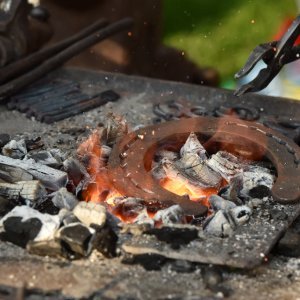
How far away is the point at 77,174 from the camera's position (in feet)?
8.23

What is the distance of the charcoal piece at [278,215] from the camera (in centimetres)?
227

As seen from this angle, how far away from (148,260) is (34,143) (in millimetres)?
1026

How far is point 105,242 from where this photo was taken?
2.08 meters

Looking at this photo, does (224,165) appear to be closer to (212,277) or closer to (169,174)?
(169,174)

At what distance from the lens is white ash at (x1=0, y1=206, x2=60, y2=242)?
2.13 m

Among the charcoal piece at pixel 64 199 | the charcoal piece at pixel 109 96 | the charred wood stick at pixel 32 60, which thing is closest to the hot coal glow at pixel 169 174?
the charcoal piece at pixel 64 199

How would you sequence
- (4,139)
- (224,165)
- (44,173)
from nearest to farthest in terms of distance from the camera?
(44,173)
(224,165)
(4,139)

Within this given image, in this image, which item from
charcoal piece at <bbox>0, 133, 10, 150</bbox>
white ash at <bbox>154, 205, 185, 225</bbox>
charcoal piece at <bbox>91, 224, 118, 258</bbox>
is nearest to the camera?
charcoal piece at <bbox>91, 224, 118, 258</bbox>

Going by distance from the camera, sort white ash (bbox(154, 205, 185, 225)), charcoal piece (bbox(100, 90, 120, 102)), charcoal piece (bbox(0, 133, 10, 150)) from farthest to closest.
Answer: charcoal piece (bbox(100, 90, 120, 102)) < charcoal piece (bbox(0, 133, 10, 150)) < white ash (bbox(154, 205, 185, 225))

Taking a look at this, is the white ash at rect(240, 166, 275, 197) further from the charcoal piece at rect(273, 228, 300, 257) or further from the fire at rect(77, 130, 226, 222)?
the charcoal piece at rect(273, 228, 300, 257)

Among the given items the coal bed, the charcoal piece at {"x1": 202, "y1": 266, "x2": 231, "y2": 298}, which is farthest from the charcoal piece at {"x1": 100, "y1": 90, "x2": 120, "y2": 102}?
the charcoal piece at {"x1": 202, "y1": 266, "x2": 231, "y2": 298}

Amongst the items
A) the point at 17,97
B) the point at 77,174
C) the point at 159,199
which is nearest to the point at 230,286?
the point at 159,199

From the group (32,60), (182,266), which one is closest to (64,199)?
(182,266)

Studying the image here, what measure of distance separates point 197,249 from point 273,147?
2.50 ft
